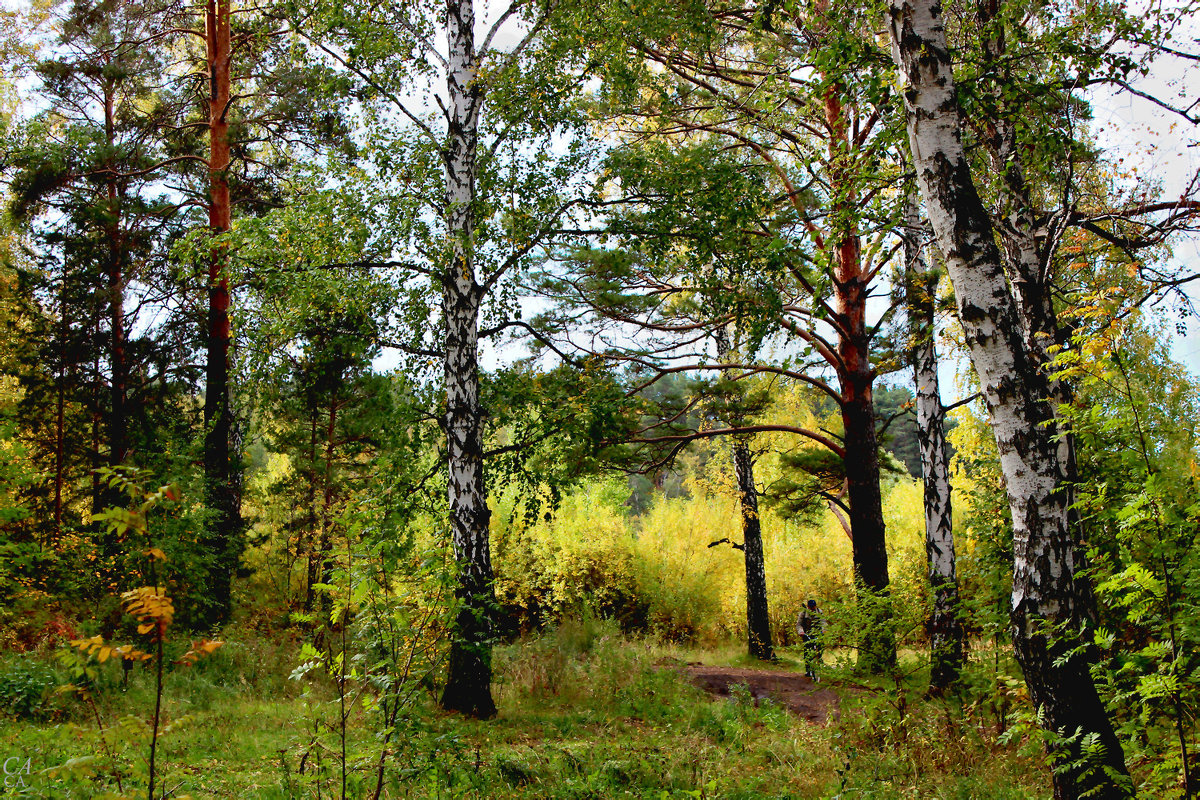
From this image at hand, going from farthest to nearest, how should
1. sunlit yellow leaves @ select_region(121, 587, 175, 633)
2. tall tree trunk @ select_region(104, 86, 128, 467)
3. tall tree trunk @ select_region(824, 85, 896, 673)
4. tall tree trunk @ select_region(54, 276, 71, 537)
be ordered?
tall tree trunk @ select_region(54, 276, 71, 537) → tall tree trunk @ select_region(104, 86, 128, 467) → tall tree trunk @ select_region(824, 85, 896, 673) → sunlit yellow leaves @ select_region(121, 587, 175, 633)

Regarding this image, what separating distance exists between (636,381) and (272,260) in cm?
517

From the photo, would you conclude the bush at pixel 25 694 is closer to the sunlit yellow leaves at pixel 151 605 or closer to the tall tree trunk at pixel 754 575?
the sunlit yellow leaves at pixel 151 605

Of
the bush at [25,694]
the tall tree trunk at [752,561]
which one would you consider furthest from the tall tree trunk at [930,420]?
the bush at [25,694]

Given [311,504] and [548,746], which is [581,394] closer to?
[548,746]

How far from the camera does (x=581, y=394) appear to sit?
29.5 feet

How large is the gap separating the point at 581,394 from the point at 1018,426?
560 centimetres

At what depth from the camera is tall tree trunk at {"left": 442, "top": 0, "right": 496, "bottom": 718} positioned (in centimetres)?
746

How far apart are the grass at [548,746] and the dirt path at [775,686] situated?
2.26ft

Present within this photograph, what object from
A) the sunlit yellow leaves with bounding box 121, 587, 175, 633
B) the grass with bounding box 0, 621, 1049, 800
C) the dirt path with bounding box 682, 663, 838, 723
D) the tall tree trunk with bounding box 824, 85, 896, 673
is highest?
the tall tree trunk with bounding box 824, 85, 896, 673

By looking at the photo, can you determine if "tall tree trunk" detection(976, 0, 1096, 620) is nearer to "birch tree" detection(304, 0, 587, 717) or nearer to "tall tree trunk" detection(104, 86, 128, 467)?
"birch tree" detection(304, 0, 587, 717)

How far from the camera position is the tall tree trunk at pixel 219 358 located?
36.7ft

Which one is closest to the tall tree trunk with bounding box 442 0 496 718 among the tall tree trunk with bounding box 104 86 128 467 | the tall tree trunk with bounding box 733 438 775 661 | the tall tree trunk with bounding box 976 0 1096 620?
the tall tree trunk with bounding box 976 0 1096 620

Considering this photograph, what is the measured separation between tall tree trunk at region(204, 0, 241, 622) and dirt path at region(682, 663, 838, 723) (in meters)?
7.23

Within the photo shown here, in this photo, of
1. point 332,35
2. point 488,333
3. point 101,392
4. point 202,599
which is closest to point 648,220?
point 488,333
